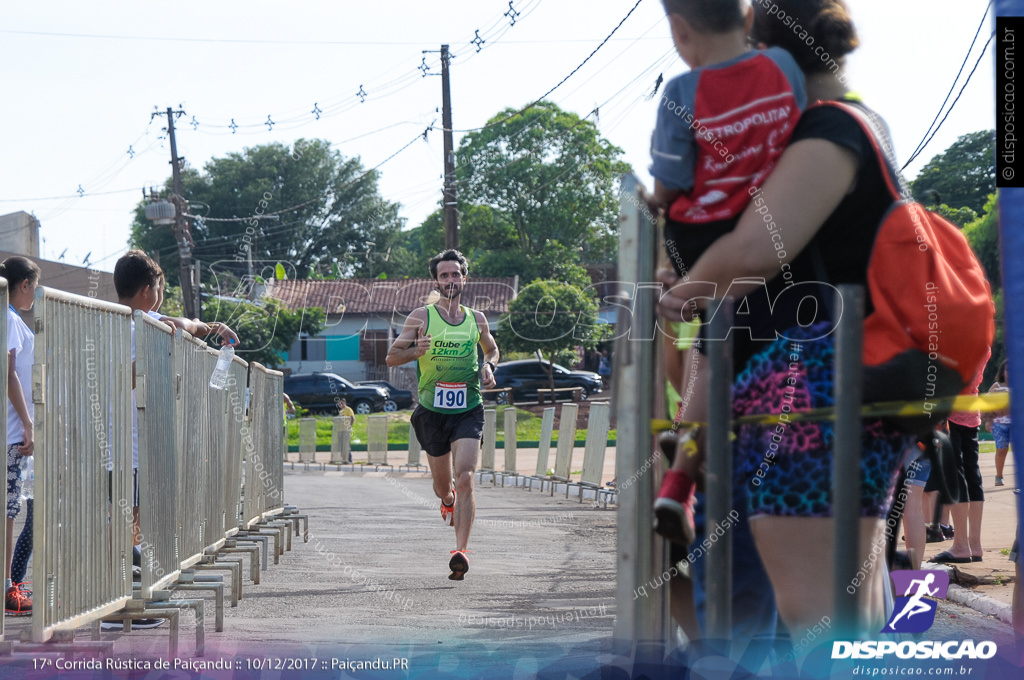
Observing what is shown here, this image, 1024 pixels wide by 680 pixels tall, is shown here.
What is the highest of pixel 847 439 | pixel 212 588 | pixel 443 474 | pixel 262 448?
pixel 847 439

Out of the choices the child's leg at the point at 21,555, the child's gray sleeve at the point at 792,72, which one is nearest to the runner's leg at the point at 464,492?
the child's leg at the point at 21,555

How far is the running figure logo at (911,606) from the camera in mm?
3030

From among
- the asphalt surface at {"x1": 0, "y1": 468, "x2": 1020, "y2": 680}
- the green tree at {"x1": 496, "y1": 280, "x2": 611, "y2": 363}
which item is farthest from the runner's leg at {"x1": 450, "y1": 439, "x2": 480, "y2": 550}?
the green tree at {"x1": 496, "y1": 280, "x2": 611, "y2": 363}

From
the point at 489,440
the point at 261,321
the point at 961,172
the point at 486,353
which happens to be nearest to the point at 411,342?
the point at 486,353

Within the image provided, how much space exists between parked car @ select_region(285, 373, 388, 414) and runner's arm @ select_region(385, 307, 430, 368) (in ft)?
119

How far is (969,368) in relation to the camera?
2.36 m

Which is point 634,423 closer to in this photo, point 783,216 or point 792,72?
point 783,216

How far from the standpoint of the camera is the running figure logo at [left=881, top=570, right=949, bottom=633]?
303 centimetres

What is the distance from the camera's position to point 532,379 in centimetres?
4403

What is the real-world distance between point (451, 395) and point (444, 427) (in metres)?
0.25

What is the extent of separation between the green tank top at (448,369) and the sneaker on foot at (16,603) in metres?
3.00

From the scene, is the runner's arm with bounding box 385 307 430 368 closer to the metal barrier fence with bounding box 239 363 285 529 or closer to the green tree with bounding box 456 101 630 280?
the metal barrier fence with bounding box 239 363 285 529

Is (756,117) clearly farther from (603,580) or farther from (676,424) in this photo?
(603,580)

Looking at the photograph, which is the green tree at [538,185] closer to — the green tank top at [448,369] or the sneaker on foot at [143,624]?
the green tank top at [448,369]
